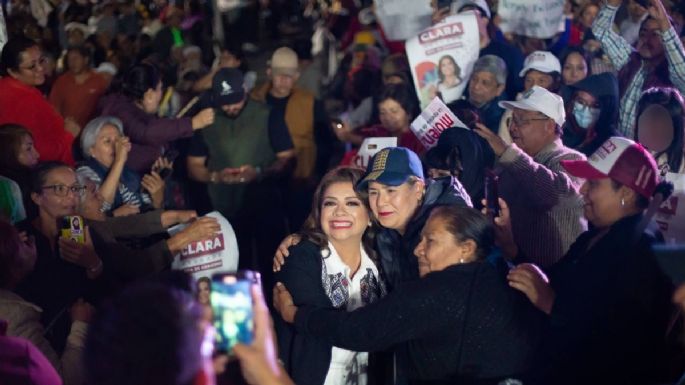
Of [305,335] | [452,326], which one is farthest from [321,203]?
[452,326]

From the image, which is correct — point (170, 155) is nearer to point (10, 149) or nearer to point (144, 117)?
point (144, 117)

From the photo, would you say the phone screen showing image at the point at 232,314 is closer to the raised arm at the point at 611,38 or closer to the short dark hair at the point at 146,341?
the short dark hair at the point at 146,341

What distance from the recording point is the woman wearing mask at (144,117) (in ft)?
24.5

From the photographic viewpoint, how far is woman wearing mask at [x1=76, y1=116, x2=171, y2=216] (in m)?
6.57

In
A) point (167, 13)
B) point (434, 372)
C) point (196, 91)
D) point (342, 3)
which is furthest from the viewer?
point (342, 3)

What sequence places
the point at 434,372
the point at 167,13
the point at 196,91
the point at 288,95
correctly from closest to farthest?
the point at 434,372 < the point at 288,95 < the point at 196,91 < the point at 167,13

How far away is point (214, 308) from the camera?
2.68 meters

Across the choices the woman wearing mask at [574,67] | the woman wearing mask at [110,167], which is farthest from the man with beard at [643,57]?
the woman wearing mask at [110,167]

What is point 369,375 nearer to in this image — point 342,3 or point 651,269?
point 651,269

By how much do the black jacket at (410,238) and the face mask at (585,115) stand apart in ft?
7.79

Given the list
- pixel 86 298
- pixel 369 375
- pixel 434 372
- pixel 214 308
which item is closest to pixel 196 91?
pixel 86 298

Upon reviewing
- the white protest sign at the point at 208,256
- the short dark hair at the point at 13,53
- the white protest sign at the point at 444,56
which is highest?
the short dark hair at the point at 13,53

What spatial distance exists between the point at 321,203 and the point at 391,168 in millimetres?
415

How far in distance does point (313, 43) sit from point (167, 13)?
2.43m
